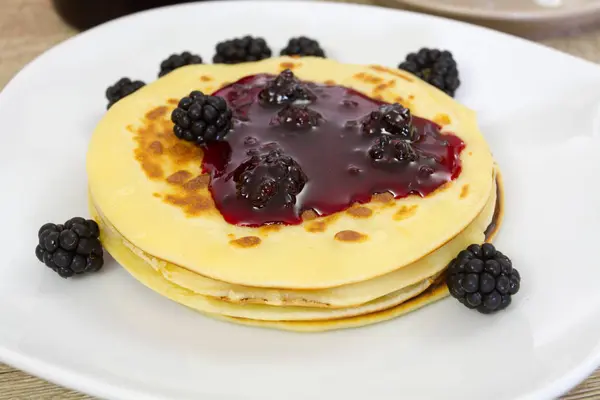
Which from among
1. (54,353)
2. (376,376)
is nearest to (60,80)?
(54,353)

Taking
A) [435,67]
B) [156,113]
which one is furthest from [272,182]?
[435,67]

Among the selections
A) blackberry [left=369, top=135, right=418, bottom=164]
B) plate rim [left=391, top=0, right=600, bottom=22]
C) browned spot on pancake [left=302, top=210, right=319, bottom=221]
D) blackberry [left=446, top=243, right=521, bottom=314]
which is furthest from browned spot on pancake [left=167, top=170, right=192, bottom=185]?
→ plate rim [left=391, top=0, right=600, bottom=22]

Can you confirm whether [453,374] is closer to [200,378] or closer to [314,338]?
[314,338]

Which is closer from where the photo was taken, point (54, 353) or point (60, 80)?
point (54, 353)

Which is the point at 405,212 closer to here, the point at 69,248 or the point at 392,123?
the point at 392,123

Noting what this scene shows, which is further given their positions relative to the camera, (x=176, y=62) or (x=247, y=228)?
(x=176, y=62)

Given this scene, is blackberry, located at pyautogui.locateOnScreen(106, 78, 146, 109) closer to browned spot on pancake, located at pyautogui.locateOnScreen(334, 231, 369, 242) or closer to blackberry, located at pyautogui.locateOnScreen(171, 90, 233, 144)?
blackberry, located at pyautogui.locateOnScreen(171, 90, 233, 144)
